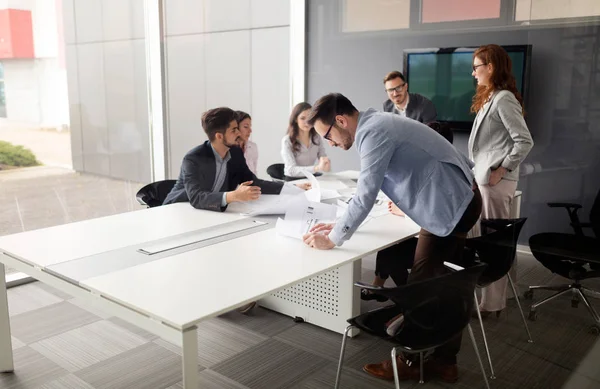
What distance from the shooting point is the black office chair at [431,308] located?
2.16 metres

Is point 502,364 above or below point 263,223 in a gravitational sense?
below

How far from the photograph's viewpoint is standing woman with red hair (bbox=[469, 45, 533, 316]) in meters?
3.54

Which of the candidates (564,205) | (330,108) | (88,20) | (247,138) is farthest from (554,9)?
(88,20)

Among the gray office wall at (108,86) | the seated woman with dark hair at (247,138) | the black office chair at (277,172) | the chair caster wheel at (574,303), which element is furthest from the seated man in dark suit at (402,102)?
the gray office wall at (108,86)

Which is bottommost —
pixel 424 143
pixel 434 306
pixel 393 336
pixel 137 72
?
pixel 393 336

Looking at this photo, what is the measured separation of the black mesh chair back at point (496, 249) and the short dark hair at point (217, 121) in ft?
5.44

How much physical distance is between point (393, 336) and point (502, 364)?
1.08 meters

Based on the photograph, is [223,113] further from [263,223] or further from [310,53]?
[310,53]

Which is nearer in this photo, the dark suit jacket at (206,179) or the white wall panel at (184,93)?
the dark suit jacket at (206,179)

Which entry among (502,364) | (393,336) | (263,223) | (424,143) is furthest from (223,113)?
(502,364)

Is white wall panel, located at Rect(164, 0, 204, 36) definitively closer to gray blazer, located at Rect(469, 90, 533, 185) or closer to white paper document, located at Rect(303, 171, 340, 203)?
white paper document, located at Rect(303, 171, 340, 203)

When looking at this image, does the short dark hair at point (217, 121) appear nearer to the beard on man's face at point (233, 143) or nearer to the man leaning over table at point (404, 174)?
the beard on man's face at point (233, 143)

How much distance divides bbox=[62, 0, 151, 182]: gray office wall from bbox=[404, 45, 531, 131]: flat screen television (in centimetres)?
255

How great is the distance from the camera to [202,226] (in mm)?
3104
